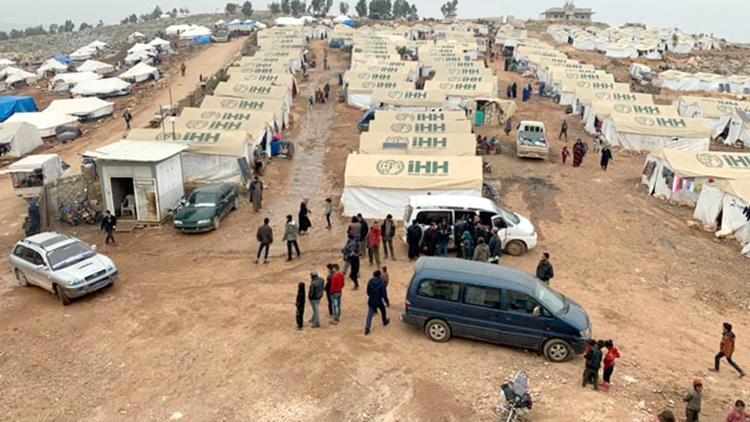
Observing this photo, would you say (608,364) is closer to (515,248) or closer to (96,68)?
(515,248)

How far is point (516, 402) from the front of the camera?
31.1 ft

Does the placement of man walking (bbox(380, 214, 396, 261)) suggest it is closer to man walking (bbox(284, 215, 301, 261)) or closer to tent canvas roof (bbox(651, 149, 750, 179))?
man walking (bbox(284, 215, 301, 261))

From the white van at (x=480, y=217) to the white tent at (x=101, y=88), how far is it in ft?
141

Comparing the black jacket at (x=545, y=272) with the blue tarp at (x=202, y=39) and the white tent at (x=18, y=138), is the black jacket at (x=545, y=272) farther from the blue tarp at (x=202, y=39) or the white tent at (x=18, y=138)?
the blue tarp at (x=202, y=39)

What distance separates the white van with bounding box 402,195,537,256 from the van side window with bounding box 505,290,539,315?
607cm

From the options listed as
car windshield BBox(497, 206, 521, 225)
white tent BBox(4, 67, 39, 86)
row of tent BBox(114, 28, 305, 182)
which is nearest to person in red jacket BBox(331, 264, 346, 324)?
car windshield BBox(497, 206, 521, 225)

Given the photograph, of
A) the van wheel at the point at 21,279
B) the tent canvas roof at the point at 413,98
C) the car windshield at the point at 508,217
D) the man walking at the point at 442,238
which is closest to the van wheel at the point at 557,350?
the man walking at the point at 442,238

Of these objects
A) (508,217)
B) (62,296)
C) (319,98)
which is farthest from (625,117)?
(62,296)

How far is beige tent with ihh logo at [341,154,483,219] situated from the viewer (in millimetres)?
21188

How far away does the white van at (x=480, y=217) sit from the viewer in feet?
59.2

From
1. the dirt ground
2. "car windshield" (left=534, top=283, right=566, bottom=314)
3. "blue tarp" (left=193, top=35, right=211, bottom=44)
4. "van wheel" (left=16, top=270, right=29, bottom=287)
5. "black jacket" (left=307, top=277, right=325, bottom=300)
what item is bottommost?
"van wheel" (left=16, top=270, right=29, bottom=287)

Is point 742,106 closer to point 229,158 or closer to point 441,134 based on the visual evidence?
point 441,134

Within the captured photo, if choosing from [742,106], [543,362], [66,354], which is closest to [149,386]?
[66,354]

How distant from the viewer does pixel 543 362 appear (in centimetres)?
1178
